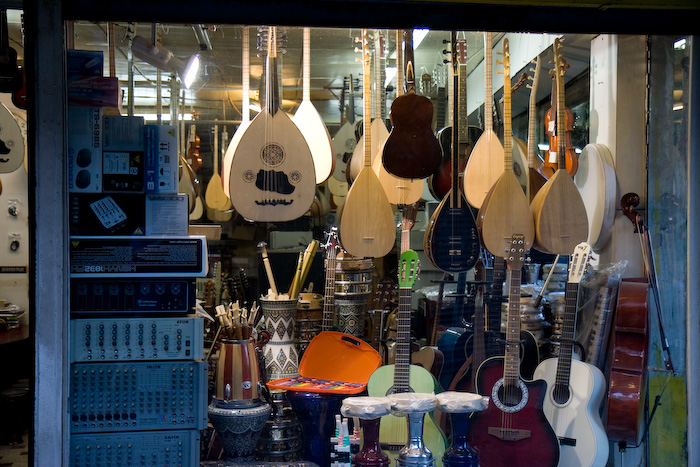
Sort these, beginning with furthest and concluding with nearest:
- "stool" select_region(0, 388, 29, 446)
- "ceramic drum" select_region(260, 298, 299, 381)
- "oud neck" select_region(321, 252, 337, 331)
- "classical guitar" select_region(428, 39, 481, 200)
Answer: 1. "stool" select_region(0, 388, 29, 446)
2. "oud neck" select_region(321, 252, 337, 331)
3. "ceramic drum" select_region(260, 298, 299, 381)
4. "classical guitar" select_region(428, 39, 481, 200)

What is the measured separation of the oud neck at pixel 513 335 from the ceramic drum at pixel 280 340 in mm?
1115

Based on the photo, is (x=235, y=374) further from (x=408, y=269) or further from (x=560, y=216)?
(x=560, y=216)

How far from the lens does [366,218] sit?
3.56 m

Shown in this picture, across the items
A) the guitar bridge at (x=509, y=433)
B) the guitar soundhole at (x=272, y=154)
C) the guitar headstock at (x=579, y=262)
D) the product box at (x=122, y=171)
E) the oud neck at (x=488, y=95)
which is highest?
the oud neck at (x=488, y=95)

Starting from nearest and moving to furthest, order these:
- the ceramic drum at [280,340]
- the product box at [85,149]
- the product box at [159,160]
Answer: the product box at [85,149] → the product box at [159,160] → the ceramic drum at [280,340]

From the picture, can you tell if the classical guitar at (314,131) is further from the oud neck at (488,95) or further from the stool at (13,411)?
the stool at (13,411)

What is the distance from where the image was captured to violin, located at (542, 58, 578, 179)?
150 inches

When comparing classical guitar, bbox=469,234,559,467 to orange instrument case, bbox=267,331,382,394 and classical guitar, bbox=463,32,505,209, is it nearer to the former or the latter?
classical guitar, bbox=463,32,505,209

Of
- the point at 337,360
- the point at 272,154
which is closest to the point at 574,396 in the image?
the point at 337,360

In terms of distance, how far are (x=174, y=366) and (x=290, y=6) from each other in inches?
57.3

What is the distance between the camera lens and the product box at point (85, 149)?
9.04ft

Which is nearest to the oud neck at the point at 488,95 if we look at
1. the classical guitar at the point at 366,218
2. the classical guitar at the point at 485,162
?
the classical guitar at the point at 485,162

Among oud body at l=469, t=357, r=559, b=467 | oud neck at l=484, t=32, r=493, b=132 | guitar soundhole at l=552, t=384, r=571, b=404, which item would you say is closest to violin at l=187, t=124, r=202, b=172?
oud neck at l=484, t=32, r=493, b=132

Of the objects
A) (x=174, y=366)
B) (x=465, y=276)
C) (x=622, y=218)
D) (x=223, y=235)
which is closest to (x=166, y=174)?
(x=174, y=366)
